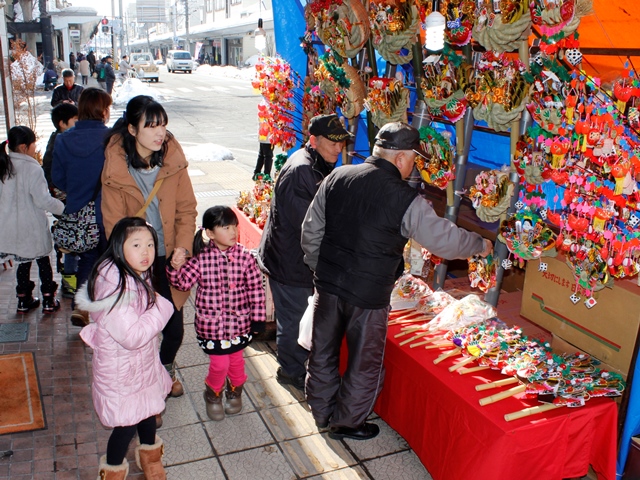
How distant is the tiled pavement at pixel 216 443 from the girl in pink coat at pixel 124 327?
60 centimetres

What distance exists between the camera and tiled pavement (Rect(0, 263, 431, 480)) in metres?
3.41

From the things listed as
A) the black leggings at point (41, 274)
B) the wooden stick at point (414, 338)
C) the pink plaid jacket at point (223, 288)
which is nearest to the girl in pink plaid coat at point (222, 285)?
the pink plaid jacket at point (223, 288)

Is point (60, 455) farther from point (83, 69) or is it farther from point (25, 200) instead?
point (83, 69)

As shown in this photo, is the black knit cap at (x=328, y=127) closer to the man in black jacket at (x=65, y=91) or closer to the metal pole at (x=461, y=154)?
the metal pole at (x=461, y=154)

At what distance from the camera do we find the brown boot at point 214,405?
3871 mm

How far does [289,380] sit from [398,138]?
200 centimetres

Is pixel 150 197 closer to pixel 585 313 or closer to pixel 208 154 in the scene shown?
pixel 585 313

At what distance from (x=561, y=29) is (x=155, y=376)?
8.95 feet

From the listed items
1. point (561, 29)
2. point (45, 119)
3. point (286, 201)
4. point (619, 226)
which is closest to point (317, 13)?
point (286, 201)

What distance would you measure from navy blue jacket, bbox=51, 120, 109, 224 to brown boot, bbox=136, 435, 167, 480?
6.47 ft

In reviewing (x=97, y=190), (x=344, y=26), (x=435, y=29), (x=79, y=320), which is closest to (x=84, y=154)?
(x=97, y=190)

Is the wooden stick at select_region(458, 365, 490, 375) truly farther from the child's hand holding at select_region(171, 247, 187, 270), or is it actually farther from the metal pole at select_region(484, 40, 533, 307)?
the child's hand holding at select_region(171, 247, 187, 270)

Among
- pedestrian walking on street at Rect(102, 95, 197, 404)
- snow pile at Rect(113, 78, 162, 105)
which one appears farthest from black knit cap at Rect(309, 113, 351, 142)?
snow pile at Rect(113, 78, 162, 105)

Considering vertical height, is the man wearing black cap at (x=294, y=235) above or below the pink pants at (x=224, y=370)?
above
